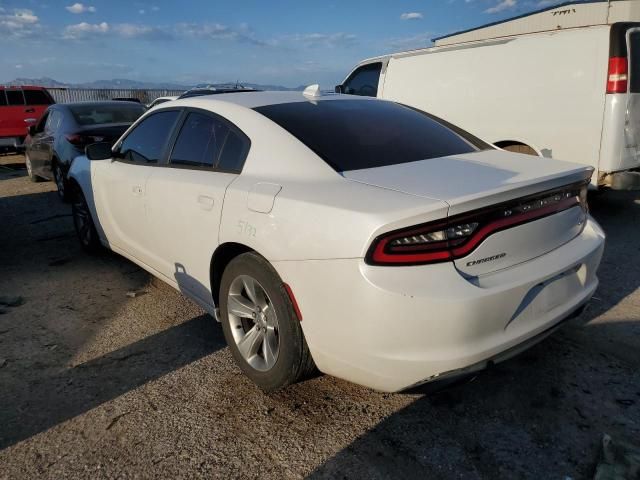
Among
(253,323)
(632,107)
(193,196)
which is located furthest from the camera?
(632,107)

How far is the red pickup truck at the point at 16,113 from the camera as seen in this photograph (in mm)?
11992

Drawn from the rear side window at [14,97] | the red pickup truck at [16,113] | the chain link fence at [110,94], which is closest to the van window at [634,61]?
the red pickup truck at [16,113]

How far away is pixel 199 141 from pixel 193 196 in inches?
17.6

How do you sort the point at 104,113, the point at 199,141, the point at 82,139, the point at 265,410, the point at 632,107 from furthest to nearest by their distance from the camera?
the point at 104,113, the point at 82,139, the point at 632,107, the point at 199,141, the point at 265,410

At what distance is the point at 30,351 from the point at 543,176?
10.5 ft

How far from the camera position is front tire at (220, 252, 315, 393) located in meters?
2.32

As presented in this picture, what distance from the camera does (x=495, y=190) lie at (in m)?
2.05

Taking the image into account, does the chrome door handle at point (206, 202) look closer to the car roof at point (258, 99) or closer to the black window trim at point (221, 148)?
the black window trim at point (221, 148)

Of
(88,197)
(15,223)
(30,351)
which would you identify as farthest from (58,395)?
(15,223)

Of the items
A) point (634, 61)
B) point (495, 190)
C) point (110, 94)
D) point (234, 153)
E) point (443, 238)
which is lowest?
point (443, 238)

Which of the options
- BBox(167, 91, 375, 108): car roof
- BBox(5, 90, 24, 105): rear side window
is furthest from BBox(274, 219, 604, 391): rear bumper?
BBox(5, 90, 24, 105): rear side window

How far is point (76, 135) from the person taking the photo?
707 cm

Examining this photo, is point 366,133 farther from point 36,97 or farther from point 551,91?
point 36,97

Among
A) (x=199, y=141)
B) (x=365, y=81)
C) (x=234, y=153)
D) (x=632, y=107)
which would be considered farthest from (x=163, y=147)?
(x=365, y=81)
